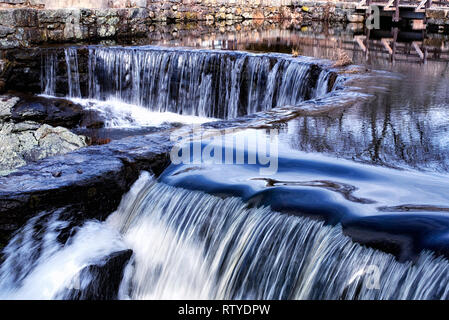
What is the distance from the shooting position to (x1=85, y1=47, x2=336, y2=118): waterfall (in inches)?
393

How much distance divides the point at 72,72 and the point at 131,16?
5.49 metres

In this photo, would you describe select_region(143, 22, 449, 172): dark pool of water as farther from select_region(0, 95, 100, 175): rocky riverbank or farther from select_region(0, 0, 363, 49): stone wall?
select_region(0, 0, 363, 49): stone wall

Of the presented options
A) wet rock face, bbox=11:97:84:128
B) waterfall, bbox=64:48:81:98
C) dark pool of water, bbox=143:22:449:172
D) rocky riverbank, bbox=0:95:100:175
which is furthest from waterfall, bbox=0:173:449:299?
waterfall, bbox=64:48:81:98

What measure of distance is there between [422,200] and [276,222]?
106 cm

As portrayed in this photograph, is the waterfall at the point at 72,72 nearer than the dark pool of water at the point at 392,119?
No

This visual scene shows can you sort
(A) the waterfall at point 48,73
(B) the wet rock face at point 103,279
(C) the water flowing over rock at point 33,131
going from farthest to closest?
1. (A) the waterfall at point 48,73
2. (C) the water flowing over rock at point 33,131
3. (B) the wet rock face at point 103,279

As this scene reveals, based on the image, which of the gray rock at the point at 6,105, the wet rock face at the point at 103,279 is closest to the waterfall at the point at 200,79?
the gray rock at the point at 6,105

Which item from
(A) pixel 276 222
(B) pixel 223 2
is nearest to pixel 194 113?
(A) pixel 276 222

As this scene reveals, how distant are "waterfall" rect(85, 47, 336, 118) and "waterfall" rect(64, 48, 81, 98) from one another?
0.28 meters

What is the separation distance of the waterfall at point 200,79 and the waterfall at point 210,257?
5218mm

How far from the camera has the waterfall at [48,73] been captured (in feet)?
39.1

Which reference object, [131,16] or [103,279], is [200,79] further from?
[103,279]

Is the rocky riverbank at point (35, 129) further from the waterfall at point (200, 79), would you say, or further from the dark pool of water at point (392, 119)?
the dark pool of water at point (392, 119)

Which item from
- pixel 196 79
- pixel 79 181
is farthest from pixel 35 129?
pixel 79 181
